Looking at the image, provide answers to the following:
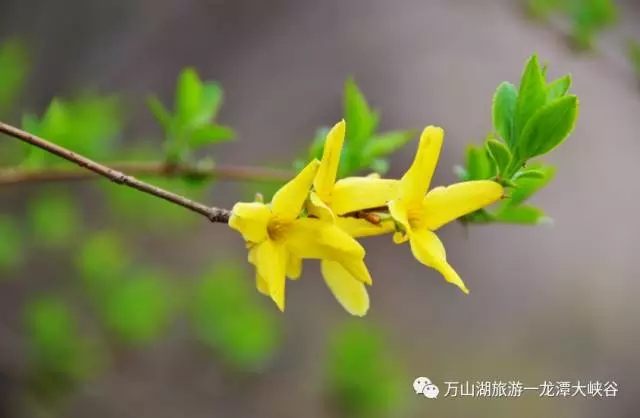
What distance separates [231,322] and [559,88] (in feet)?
3.00

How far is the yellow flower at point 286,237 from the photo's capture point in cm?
47

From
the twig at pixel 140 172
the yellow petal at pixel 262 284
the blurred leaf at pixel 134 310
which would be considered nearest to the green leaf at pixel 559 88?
the yellow petal at pixel 262 284

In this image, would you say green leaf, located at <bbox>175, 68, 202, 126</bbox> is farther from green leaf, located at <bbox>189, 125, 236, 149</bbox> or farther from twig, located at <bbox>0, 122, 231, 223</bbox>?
twig, located at <bbox>0, 122, 231, 223</bbox>

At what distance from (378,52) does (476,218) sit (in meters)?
1.92

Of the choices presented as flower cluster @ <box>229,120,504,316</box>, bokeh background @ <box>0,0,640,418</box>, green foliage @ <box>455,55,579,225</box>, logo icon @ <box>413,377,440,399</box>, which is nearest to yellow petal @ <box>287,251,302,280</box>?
flower cluster @ <box>229,120,504,316</box>

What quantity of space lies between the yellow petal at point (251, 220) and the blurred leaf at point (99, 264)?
0.94 meters

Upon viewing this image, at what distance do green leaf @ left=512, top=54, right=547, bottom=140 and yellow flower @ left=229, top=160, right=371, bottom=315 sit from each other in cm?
14

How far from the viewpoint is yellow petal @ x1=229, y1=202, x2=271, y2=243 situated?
465 millimetres

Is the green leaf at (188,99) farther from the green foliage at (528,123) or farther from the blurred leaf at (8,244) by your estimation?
the blurred leaf at (8,244)

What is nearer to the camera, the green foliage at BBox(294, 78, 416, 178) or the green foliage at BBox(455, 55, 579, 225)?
the green foliage at BBox(455, 55, 579, 225)

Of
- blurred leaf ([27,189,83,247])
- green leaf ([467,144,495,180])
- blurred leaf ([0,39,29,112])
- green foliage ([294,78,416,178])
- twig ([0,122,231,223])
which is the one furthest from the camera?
blurred leaf ([27,189,83,247])

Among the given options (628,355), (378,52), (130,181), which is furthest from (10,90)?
(628,355)

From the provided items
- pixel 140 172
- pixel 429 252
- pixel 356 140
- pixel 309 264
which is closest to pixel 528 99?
pixel 429 252

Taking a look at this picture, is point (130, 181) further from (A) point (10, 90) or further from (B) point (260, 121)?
(B) point (260, 121)
